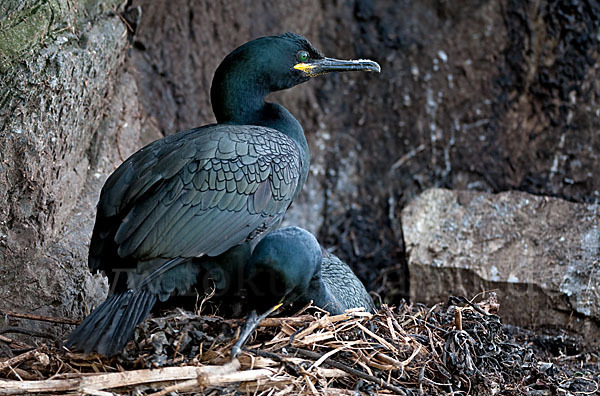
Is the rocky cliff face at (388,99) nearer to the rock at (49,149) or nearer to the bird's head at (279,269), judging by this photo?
the rock at (49,149)

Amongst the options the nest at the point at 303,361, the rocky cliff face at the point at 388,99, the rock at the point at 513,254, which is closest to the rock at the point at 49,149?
the rocky cliff face at the point at 388,99

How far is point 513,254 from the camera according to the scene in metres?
4.77

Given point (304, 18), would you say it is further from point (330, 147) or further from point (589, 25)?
point (589, 25)

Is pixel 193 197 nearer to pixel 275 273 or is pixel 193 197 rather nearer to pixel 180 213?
pixel 180 213

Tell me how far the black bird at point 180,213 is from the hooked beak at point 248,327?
30 cm

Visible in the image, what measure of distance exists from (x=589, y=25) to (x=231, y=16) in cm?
266

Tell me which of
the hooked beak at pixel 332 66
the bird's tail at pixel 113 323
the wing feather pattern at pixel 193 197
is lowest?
the bird's tail at pixel 113 323

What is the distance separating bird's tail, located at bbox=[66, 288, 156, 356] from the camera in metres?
2.93

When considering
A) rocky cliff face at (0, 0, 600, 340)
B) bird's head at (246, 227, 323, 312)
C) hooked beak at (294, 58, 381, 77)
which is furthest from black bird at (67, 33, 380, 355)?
rocky cliff face at (0, 0, 600, 340)

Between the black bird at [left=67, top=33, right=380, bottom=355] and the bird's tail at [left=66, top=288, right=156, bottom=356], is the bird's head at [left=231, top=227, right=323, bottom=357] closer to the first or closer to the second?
the black bird at [left=67, top=33, right=380, bottom=355]

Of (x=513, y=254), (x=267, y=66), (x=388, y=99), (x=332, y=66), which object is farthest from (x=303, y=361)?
(x=388, y=99)

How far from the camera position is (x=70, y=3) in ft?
13.3

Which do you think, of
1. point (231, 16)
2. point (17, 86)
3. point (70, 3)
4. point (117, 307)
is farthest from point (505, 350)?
point (231, 16)

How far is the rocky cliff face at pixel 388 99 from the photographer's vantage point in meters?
5.20
